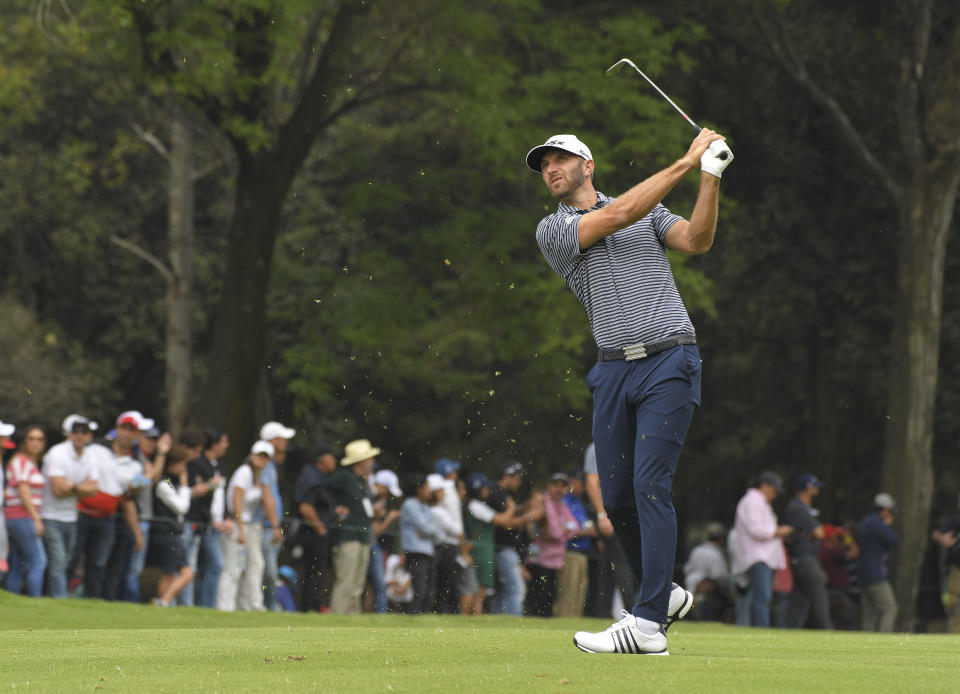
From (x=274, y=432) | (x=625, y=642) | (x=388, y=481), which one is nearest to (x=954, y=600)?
(x=388, y=481)

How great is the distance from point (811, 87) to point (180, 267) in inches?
443

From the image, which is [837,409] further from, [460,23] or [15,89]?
[15,89]

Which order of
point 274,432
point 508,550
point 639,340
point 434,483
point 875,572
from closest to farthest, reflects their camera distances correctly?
1. point 639,340
2. point 274,432
3. point 434,483
4. point 508,550
5. point 875,572

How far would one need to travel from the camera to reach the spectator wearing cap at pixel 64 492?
13.6 metres

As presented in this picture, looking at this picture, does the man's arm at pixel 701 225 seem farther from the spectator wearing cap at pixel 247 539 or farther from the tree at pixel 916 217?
the tree at pixel 916 217

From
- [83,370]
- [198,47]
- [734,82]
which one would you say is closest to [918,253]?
[734,82]

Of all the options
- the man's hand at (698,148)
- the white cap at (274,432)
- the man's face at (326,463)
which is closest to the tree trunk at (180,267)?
the white cap at (274,432)

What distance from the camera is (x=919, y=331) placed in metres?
22.5

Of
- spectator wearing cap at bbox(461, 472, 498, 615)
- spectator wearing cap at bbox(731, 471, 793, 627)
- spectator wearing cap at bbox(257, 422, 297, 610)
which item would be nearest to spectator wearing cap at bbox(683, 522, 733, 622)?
spectator wearing cap at bbox(731, 471, 793, 627)

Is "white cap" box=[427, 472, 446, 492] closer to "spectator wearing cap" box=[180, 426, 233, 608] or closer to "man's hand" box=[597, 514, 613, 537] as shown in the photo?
"man's hand" box=[597, 514, 613, 537]

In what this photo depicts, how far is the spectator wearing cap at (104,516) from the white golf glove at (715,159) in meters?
8.85

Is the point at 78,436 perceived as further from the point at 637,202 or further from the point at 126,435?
the point at 637,202

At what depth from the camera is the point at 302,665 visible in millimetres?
6176

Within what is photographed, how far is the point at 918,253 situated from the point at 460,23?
24.8ft
